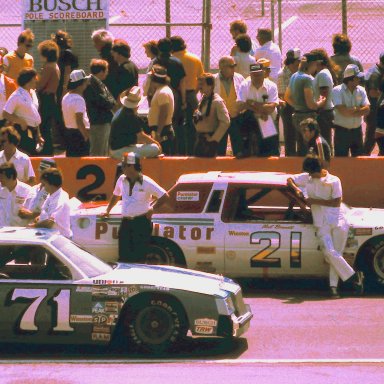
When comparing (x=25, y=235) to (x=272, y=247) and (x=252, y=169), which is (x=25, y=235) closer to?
(x=272, y=247)

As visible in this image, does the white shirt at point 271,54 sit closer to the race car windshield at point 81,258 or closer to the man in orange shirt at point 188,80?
the man in orange shirt at point 188,80

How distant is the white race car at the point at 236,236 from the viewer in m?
15.3

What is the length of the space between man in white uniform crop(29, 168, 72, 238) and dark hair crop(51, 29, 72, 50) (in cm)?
578

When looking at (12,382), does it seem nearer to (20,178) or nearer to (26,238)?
(26,238)

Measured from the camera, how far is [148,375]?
37.6 ft

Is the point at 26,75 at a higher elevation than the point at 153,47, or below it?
below

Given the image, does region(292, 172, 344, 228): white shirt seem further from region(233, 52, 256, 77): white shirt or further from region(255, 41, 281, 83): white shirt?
region(255, 41, 281, 83): white shirt

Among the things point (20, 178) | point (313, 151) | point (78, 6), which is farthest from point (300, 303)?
point (78, 6)

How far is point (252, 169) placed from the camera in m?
18.3

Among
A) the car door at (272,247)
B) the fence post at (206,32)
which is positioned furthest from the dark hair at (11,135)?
the fence post at (206,32)

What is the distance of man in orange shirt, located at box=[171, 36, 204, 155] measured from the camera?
1952 centimetres

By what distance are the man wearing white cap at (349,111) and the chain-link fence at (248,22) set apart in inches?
359

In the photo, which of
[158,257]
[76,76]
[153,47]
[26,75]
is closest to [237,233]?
[158,257]

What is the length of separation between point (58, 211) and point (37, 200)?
0.42 meters
